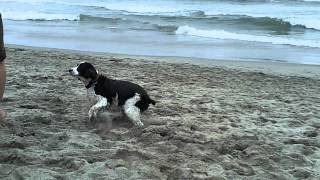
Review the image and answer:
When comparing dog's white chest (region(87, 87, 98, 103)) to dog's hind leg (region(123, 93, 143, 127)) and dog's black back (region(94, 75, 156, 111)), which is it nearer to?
dog's black back (region(94, 75, 156, 111))

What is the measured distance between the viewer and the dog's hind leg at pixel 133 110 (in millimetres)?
5465

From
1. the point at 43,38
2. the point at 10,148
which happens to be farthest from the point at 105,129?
the point at 43,38

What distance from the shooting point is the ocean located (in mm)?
13117

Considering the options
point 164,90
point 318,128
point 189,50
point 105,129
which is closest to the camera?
point 105,129

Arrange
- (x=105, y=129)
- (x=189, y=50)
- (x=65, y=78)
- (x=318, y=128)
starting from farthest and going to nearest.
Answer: (x=189, y=50) < (x=65, y=78) < (x=318, y=128) < (x=105, y=129)

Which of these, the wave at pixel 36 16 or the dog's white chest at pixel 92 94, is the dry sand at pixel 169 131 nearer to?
the dog's white chest at pixel 92 94

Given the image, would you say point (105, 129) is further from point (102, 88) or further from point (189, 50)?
point (189, 50)

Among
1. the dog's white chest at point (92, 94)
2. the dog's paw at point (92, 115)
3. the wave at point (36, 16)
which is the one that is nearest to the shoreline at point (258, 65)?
the dog's white chest at point (92, 94)

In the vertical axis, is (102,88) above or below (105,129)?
above

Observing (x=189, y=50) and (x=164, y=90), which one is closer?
(x=164, y=90)

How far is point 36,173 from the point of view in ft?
13.2

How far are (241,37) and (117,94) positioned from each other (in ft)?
35.4

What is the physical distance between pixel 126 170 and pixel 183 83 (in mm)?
4056

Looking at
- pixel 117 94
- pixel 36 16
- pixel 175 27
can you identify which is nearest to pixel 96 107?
pixel 117 94
